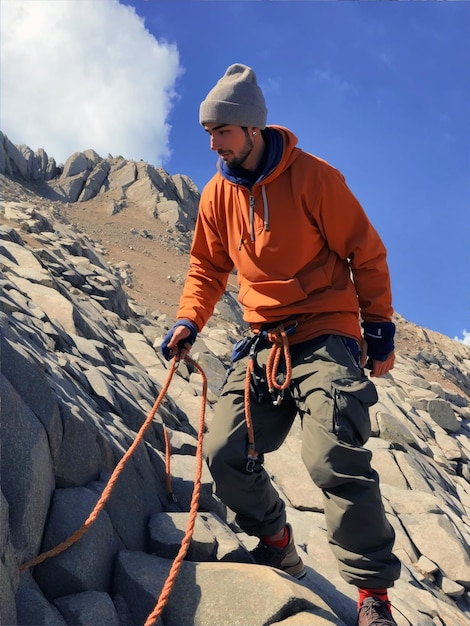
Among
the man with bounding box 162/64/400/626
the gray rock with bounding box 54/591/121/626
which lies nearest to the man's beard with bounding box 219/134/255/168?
the man with bounding box 162/64/400/626

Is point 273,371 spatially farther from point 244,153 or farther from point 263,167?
point 244,153

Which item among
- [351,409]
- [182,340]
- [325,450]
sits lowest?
[325,450]

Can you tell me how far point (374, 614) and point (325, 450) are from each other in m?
1.04

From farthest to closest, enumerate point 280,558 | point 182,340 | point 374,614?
point 182,340 → point 280,558 → point 374,614

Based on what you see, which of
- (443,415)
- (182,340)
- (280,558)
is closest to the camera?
(280,558)

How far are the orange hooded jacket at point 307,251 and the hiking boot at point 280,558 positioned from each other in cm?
155

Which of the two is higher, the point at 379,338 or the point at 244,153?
the point at 244,153

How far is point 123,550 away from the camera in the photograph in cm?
331

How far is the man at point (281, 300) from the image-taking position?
3613 millimetres

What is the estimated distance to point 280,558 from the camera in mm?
3838

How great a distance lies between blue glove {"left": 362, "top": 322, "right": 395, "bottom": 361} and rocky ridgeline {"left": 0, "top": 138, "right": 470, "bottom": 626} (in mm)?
1707

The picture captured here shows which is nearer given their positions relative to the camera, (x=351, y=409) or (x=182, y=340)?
(x=351, y=409)

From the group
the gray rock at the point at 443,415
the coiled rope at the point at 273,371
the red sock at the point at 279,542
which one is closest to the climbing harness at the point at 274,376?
the coiled rope at the point at 273,371

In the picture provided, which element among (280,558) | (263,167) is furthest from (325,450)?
(263,167)
